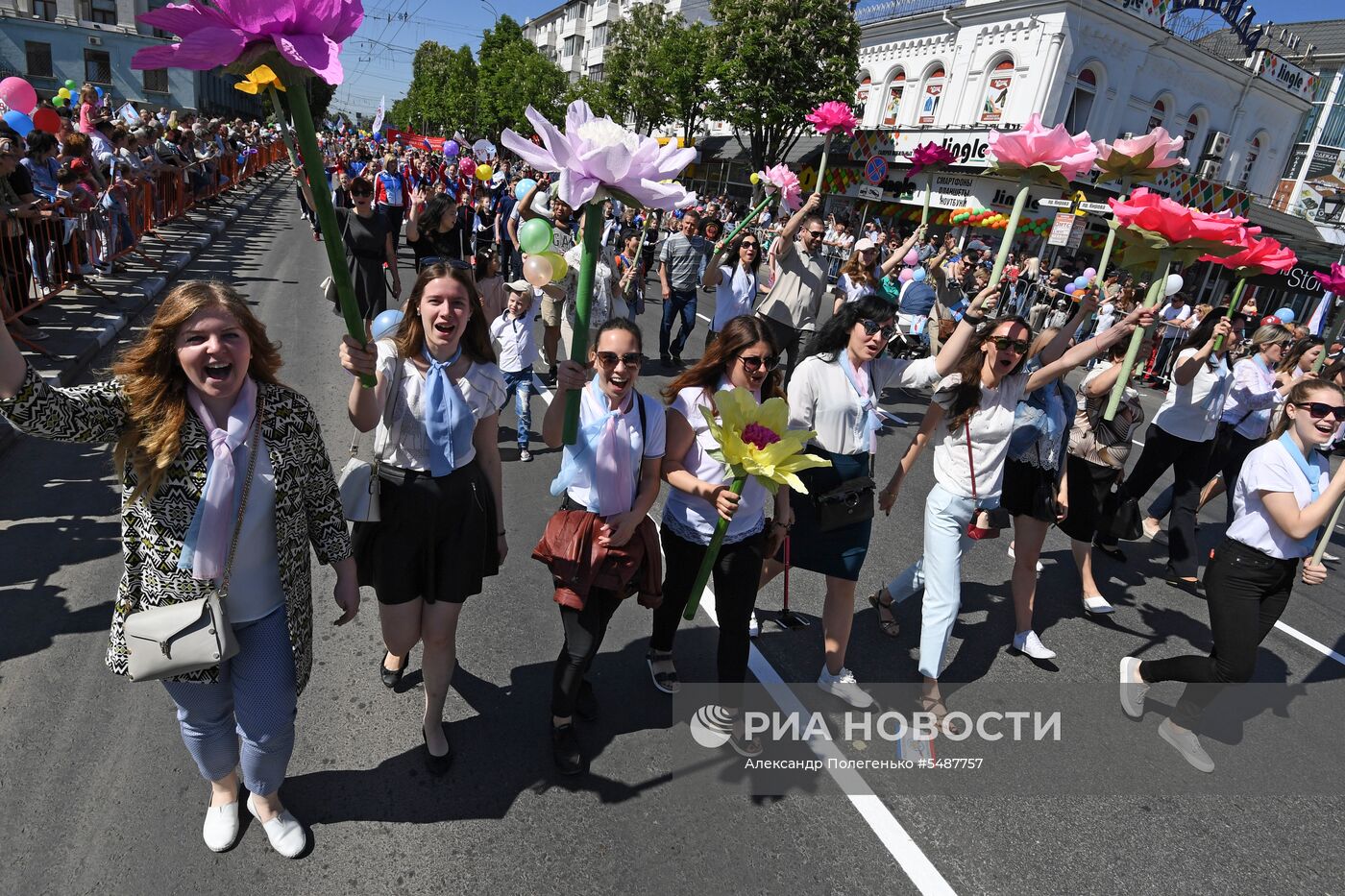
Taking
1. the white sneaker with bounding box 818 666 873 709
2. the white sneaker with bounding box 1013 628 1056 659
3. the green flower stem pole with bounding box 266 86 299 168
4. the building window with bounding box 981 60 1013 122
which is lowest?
the white sneaker with bounding box 818 666 873 709

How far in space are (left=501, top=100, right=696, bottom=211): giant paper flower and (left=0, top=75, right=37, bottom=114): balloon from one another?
39.0 feet

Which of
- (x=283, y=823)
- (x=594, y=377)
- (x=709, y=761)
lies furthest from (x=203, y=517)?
(x=709, y=761)

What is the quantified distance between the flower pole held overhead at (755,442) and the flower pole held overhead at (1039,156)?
161 cm

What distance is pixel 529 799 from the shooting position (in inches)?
112

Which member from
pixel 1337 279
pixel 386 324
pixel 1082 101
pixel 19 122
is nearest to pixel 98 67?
pixel 19 122

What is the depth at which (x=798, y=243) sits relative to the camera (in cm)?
684

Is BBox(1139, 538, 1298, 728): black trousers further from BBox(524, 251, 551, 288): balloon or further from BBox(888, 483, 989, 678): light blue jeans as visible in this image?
BBox(524, 251, 551, 288): balloon

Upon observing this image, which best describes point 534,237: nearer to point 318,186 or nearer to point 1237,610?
point 318,186

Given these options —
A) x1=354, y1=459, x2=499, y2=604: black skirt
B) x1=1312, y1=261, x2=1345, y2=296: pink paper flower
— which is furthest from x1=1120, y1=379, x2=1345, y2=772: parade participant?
x1=1312, y1=261, x2=1345, y2=296: pink paper flower

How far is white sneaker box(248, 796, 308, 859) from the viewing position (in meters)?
2.49

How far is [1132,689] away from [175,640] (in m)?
4.36

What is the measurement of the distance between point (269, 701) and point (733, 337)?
7.06 feet

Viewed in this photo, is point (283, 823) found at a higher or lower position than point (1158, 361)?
lower

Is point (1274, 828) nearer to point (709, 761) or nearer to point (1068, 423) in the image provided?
point (1068, 423)
